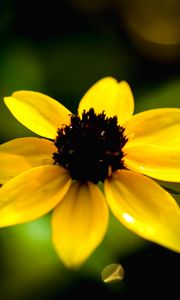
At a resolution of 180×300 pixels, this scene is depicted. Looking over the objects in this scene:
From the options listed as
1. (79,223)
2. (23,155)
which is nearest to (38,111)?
(23,155)

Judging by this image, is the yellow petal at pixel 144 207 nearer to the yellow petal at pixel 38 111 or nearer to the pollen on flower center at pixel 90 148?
the pollen on flower center at pixel 90 148

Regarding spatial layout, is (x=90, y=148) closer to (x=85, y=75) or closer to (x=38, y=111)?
(x=38, y=111)

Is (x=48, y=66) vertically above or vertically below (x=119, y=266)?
above

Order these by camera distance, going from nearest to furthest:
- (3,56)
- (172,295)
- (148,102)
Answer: (172,295)
(148,102)
(3,56)

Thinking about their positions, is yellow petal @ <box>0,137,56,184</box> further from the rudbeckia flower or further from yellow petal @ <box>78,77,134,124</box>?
yellow petal @ <box>78,77,134,124</box>

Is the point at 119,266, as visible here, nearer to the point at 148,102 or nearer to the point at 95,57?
the point at 148,102

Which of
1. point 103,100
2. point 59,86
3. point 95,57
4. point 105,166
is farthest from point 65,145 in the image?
point 95,57

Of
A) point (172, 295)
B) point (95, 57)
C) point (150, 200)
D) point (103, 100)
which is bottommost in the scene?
point (172, 295)
